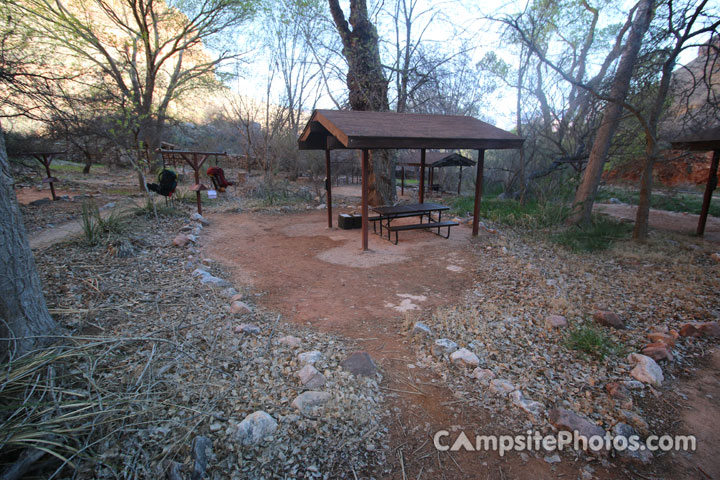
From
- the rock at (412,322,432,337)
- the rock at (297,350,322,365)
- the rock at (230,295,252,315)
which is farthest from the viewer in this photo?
the rock at (230,295,252,315)

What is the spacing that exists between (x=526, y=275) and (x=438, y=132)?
280 centimetres

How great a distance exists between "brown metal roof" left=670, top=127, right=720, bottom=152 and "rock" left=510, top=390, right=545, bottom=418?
23.7ft

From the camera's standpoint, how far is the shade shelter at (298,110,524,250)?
5.02 m

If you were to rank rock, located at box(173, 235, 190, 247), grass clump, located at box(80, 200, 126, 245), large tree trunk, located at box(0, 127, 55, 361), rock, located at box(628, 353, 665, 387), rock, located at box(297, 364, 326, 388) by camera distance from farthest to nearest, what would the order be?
rock, located at box(173, 235, 190, 247), grass clump, located at box(80, 200, 126, 245), rock, located at box(628, 353, 665, 387), rock, located at box(297, 364, 326, 388), large tree trunk, located at box(0, 127, 55, 361)

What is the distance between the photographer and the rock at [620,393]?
2.14 metres

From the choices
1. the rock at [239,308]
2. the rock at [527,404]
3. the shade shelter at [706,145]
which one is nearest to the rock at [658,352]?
the rock at [527,404]

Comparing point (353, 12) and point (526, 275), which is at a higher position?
point (353, 12)

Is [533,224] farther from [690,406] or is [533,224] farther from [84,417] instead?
[84,417]

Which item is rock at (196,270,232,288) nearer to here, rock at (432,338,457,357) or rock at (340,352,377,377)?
rock at (340,352,377,377)

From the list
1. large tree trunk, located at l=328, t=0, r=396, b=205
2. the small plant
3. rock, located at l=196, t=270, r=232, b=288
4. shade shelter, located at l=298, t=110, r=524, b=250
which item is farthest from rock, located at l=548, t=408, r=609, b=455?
large tree trunk, located at l=328, t=0, r=396, b=205

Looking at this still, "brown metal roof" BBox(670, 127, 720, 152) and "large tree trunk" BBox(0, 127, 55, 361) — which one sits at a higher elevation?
"brown metal roof" BBox(670, 127, 720, 152)

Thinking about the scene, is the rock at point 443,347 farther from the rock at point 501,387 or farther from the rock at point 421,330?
the rock at point 501,387

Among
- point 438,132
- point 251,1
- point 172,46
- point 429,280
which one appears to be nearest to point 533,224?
point 438,132

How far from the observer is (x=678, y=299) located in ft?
12.3
